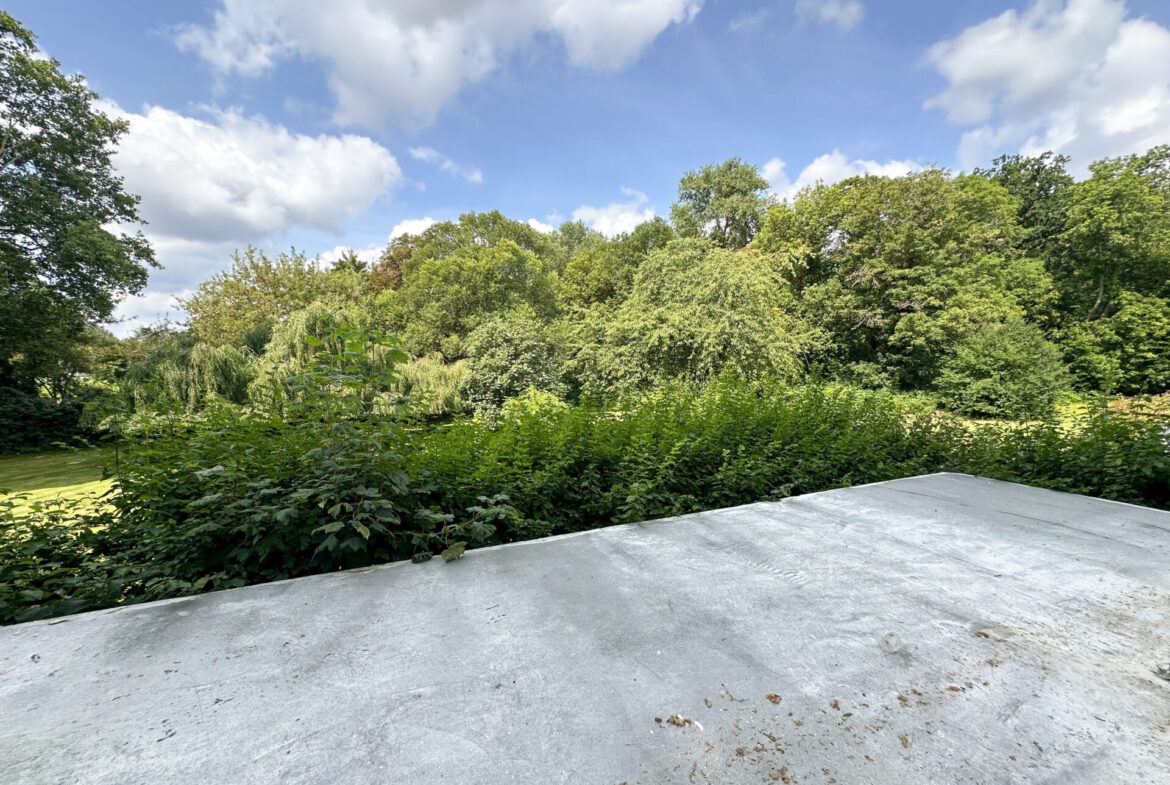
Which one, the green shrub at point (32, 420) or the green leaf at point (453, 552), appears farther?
the green shrub at point (32, 420)

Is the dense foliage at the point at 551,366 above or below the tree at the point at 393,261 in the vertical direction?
below

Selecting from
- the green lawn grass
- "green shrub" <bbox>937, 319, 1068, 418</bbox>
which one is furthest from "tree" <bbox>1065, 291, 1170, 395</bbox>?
the green lawn grass

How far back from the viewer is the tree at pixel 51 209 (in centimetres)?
1177

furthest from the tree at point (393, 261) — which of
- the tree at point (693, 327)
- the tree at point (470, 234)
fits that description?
the tree at point (693, 327)

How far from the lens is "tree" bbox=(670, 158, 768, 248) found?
22000 mm

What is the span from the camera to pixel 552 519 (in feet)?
9.39

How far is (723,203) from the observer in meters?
22.2

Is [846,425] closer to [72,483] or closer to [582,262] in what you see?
[72,483]

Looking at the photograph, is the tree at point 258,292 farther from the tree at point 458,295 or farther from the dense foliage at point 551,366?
the tree at point 458,295

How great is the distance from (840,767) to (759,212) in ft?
79.1

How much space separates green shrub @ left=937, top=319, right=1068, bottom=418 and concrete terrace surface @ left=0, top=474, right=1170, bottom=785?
13.4m

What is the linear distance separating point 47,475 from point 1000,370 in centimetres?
2297

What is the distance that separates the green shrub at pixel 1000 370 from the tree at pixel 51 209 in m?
24.6

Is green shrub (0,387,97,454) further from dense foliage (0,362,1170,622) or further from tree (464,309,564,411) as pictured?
dense foliage (0,362,1170,622)
